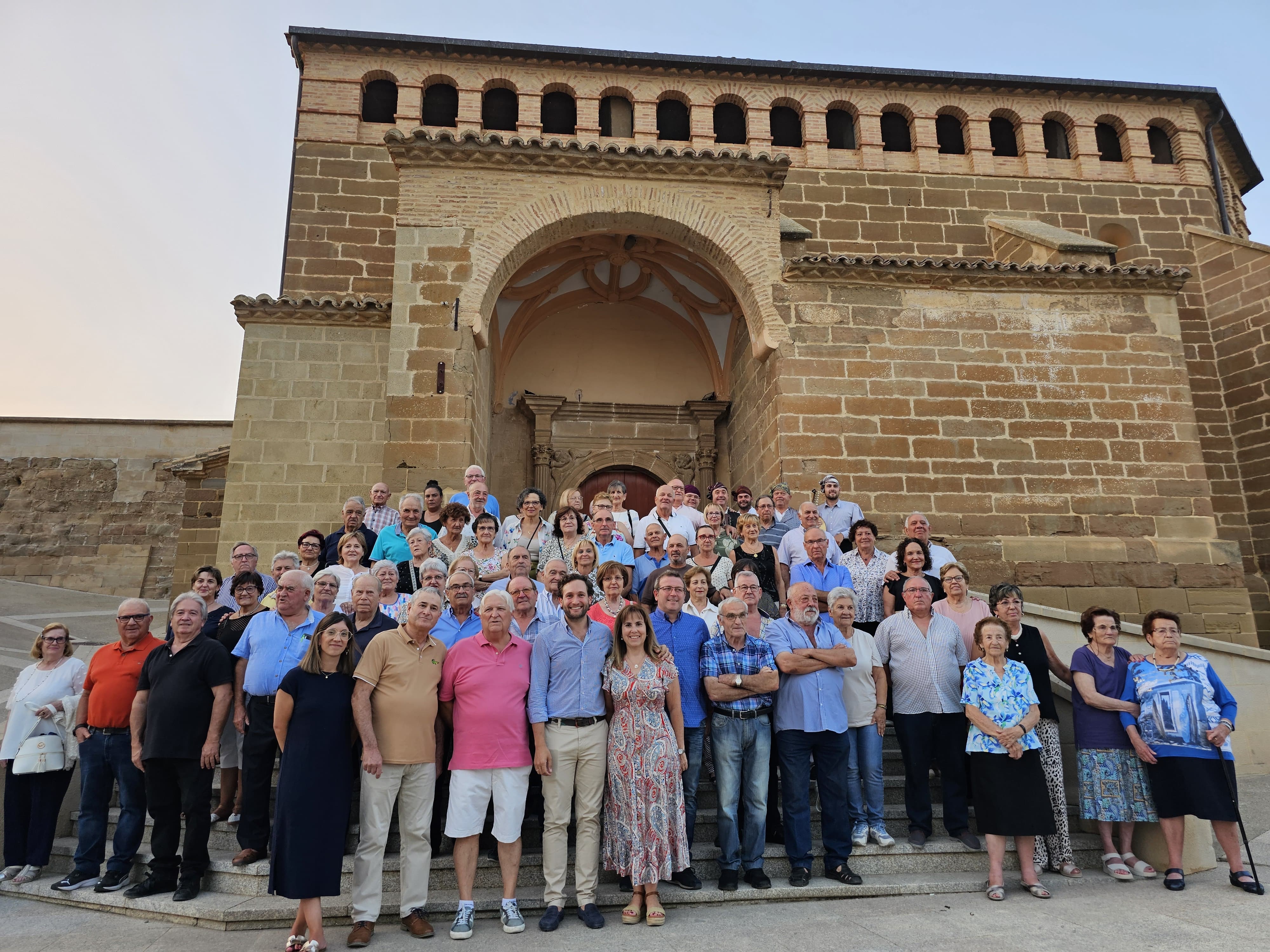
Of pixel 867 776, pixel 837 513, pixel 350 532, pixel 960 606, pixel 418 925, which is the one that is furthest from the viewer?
pixel 837 513

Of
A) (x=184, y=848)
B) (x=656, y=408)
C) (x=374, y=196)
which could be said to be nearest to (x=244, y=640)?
(x=184, y=848)

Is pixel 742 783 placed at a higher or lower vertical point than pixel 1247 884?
higher

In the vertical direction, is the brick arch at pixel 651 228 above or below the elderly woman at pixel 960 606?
above

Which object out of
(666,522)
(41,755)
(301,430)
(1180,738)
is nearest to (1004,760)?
(1180,738)

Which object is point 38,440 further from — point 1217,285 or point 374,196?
point 1217,285

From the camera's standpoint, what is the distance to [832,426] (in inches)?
387

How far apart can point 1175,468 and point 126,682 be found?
11.6 meters

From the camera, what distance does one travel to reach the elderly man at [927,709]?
492 centimetres

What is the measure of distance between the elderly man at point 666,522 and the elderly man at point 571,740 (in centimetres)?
258

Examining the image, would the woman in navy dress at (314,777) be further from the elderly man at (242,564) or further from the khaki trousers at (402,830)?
the elderly man at (242,564)

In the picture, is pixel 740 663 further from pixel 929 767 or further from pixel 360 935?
pixel 360 935

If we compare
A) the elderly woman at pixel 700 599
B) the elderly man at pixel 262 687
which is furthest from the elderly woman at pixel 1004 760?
the elderly man at pixel 262 687

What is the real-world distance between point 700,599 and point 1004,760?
1960 millimetres

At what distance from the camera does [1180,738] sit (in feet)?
15.5
